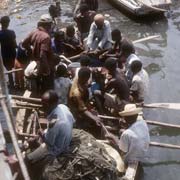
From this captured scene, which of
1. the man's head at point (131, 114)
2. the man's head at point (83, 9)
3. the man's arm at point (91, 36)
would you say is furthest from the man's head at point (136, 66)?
the man's head at point (83, 9)

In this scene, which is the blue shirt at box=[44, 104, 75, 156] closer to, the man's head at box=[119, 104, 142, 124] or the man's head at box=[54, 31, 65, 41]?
the man's head at box=[119, 104, 142, 124]

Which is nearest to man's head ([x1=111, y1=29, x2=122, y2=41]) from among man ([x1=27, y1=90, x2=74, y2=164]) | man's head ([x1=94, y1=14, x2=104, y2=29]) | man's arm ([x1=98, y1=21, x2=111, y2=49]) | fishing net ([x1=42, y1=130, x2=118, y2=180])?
man's arm ([x1=98, y1=21, x2=111, y2=49])

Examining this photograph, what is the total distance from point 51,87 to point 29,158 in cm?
298

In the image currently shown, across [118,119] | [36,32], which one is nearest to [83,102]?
[118,119]

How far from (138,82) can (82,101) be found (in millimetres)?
1550

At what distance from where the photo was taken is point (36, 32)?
981cm

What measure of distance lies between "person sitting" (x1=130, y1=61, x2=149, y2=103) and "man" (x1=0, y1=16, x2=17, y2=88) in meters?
3.42

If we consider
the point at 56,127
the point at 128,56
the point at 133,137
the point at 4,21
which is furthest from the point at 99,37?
the point at 56,127

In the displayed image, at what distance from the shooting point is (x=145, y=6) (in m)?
15.8

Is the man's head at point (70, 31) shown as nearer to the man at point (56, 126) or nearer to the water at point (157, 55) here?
the water at point (157, 55)

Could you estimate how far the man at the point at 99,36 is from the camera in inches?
451

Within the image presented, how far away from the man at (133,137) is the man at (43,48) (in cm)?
273

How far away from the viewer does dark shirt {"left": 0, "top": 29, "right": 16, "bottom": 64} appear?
10.8 m

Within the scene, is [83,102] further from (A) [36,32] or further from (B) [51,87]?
(A) [36,32]
